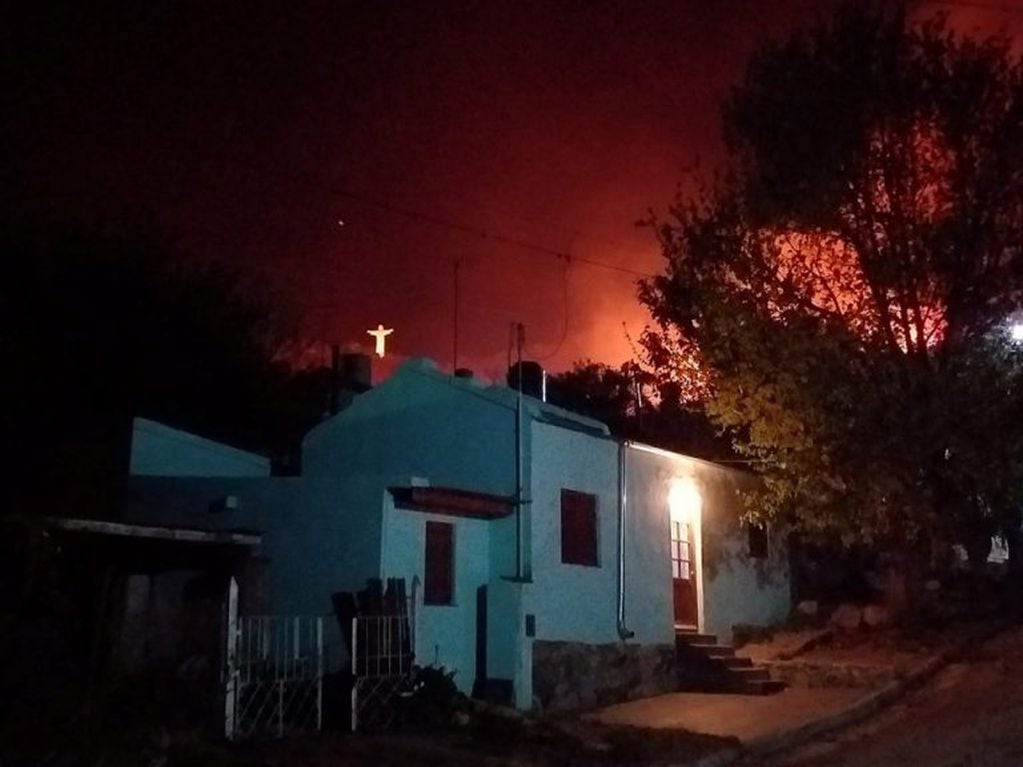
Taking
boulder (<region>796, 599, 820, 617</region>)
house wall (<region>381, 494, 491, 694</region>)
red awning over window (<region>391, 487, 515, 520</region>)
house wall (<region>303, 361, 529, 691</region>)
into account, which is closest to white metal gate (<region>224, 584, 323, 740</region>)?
house wall (<region>381, 494, 491, 694</region>)

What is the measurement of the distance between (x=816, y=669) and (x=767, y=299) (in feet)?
20.8

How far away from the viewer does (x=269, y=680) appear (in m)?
12.8

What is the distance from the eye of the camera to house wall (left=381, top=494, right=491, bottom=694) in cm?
1555

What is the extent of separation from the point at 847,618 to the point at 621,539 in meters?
6.38

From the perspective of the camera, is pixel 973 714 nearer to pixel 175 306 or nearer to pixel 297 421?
pixel 297 421

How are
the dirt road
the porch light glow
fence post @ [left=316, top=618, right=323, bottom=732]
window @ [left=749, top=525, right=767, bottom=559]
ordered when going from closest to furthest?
1. fence post @ [left=316, top=618, right=323, bottom=732]
2. the dirt road
3. the porch light glow
4. window @ [left=749, top=525, right=767, bottom=559]

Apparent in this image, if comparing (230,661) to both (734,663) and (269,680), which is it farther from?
(734,663)

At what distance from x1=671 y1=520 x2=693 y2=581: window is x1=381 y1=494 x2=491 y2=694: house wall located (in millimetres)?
5874

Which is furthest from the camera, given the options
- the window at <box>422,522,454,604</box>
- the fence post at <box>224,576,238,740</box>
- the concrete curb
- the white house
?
the window at <box>422,522,454,604</box>

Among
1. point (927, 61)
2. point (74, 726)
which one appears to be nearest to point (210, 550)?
point (74, 726)

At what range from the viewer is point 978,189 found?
22.0 meters

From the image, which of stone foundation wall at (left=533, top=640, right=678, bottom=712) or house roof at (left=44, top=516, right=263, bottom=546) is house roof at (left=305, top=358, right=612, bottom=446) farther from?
house roof at (left=44, top=516, right=263, bottom=546)

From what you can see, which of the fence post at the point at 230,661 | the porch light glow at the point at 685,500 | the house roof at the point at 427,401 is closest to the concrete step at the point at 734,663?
the porch light glow at the point at 685,500

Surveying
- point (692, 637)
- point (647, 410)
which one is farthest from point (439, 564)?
point (647, 410)
